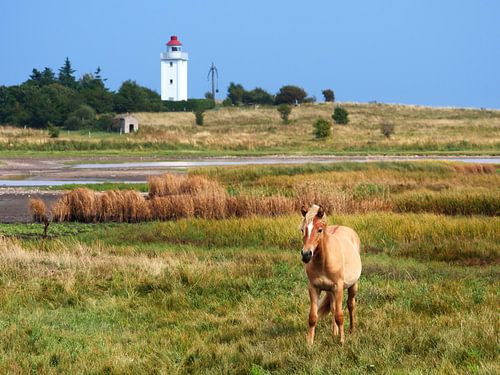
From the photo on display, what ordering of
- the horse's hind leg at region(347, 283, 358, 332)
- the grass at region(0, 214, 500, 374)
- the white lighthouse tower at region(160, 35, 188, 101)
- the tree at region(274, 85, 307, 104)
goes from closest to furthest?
the grass at region(0, 214, 500, 374)
the horse's hind leg at region(347, 283, 358, 332)
the white lighthouse tower at region(160, 35, 188, 101)
the tree at region(274, 85, 307, 104)

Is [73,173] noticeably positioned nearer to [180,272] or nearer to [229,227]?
[229,227]

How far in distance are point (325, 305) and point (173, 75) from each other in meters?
117

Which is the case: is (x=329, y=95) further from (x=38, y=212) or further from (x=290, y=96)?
(x=38, y=212)

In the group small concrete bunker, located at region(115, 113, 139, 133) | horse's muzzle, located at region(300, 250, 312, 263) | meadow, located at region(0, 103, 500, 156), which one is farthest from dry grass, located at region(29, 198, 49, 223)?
small concrete bunker, located at region(115, 113, 139, 133)

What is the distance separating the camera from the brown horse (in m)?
8.88

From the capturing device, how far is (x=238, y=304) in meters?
13.5

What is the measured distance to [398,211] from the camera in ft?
86.3

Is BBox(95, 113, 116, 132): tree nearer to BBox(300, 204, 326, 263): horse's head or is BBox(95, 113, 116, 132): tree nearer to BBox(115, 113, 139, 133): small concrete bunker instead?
BBox(115, 113, 139, 133): small concrete bunker

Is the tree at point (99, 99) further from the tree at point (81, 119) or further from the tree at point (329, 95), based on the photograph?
the tree at point (329, 95)

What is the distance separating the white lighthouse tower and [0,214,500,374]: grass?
105 meters

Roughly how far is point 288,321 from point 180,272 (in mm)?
4096

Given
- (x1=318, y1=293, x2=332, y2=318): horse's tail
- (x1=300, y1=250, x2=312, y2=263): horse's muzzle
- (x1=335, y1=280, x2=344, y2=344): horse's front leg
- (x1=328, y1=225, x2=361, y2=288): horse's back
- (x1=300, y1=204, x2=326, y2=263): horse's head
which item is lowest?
(x1=318, y1=293, x2=332, y2=318): horse's tail

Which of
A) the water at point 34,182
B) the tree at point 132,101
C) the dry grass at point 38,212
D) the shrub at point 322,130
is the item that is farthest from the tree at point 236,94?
the dry grass at point 38,212

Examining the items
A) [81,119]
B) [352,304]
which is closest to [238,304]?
[352,304]
